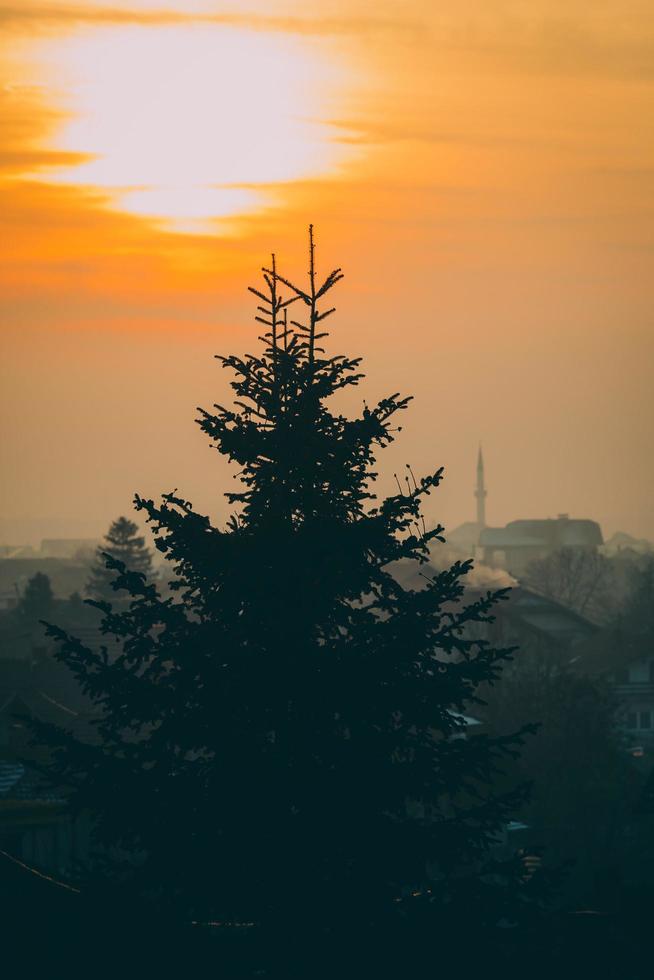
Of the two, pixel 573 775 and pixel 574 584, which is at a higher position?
pixel 574 584

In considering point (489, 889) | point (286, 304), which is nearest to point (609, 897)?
point (489, 889)

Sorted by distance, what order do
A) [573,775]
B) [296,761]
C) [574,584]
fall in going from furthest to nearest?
[574,584]
[573,775]
[296,761]

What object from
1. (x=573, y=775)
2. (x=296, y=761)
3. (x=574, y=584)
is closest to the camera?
(x=296, y=761)

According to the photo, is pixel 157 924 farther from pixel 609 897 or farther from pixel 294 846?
pixel 609 897

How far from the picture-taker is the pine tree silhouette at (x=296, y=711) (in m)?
15.7

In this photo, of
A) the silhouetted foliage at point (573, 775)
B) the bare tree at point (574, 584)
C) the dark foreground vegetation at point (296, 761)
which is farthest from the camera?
the bare tree at point (574, 584)

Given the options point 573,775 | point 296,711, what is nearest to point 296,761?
point 296,711

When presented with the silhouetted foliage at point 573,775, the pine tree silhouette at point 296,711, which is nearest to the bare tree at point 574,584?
the silhouetted foliage at point 573,775

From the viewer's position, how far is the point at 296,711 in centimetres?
1623

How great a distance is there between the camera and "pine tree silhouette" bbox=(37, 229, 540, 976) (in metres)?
15.7

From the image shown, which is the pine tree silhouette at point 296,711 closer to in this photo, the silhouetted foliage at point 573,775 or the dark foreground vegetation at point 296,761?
the dark foreground vegetation at point 296,761

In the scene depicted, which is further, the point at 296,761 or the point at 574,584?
the point at 574,584

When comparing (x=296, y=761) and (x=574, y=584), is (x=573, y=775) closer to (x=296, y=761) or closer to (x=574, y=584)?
(x=296, y=761)

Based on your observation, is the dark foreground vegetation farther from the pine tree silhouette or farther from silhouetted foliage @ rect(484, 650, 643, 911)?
silhouetted foliage @ rect(484, 650, 643, 911)
